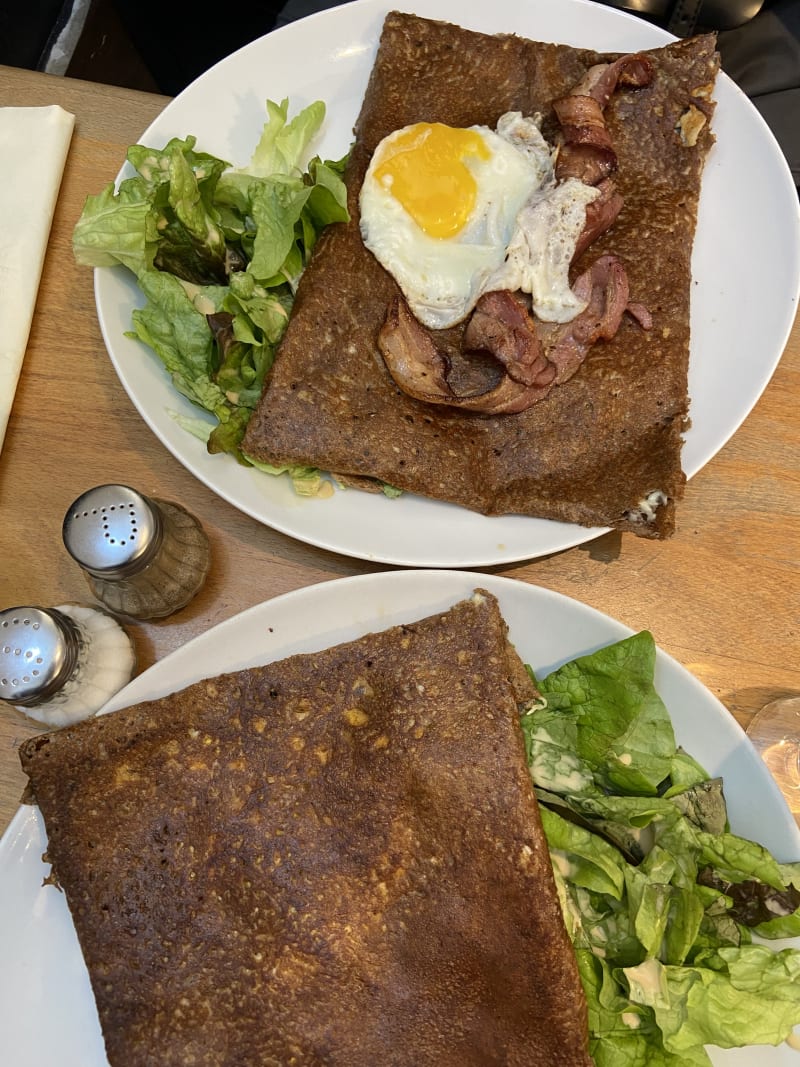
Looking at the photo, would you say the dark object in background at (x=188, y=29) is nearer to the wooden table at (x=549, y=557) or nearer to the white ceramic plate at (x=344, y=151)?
the white ceramic plate at (x=344, y=151)

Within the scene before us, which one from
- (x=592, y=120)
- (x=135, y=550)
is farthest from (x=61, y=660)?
(x=592, y=120)

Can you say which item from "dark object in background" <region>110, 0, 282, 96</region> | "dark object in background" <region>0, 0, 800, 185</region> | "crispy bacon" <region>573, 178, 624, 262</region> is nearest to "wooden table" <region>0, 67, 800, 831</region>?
"crispy bacon" <region>573, 178, 624, 262</region>

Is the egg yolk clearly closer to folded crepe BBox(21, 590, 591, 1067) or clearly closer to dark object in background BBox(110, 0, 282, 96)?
folded crepe BBox(21, 590, 591, 1067)

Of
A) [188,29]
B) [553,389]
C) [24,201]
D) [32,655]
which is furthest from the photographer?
[188,29]

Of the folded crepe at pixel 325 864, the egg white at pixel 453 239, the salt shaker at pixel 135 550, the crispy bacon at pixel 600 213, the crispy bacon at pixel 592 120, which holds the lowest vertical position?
the folded crepe at pixel 325 864

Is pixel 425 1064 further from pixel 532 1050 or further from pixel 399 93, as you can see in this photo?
pixel 399 93

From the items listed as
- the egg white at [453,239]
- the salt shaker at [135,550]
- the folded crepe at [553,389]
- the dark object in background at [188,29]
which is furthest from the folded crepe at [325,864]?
the dark object in background at [188,29]

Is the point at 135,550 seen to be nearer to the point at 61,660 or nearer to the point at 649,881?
the point at 61,660
